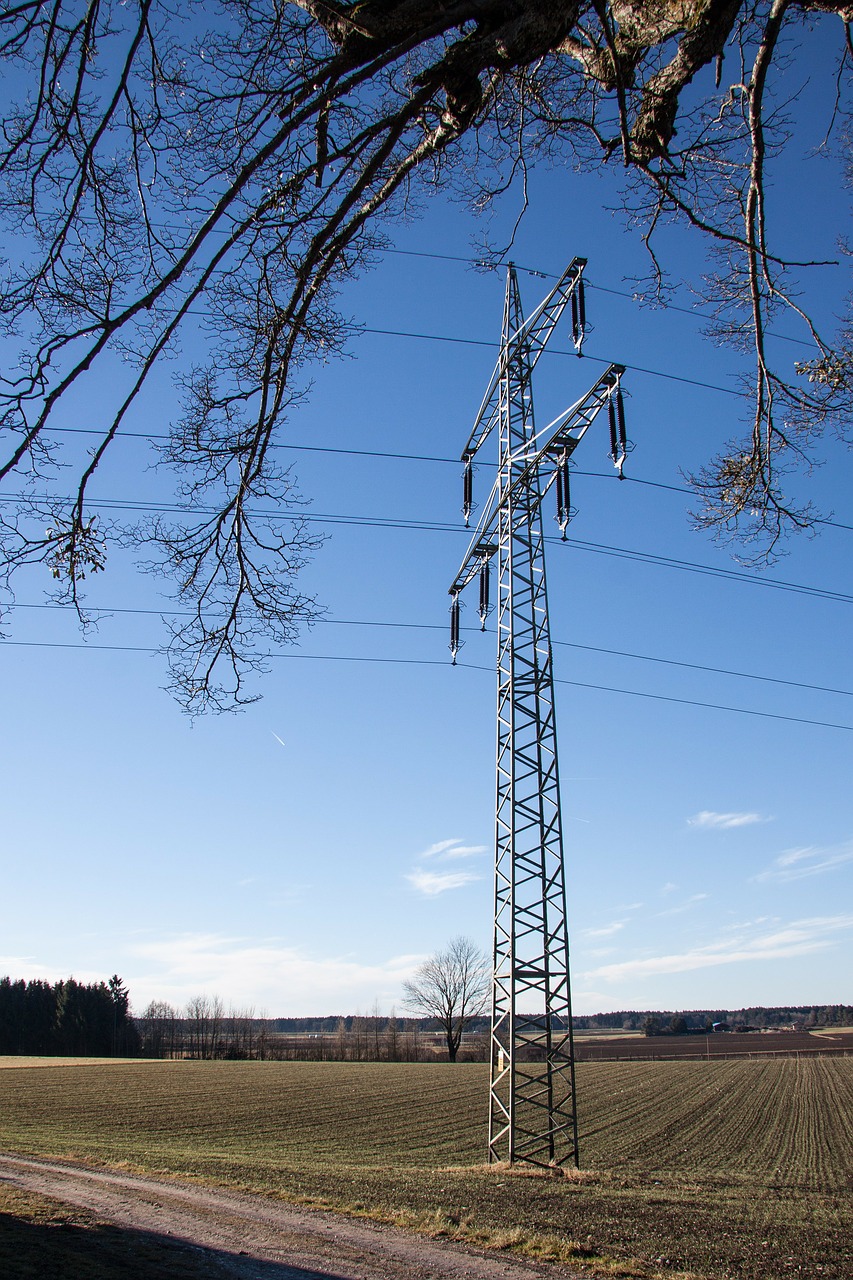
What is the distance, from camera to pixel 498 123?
512 centimetres

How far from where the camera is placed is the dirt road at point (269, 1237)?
820 cm

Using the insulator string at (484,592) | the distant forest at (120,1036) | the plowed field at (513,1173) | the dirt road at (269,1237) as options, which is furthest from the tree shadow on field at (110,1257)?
the distant forest at (120,1036)

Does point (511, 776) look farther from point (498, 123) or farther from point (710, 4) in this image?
point (710, 4)

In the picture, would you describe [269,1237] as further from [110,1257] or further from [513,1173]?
[513,1173]

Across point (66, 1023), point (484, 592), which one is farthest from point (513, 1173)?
point (66, 1023)

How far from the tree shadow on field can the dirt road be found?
4 cm

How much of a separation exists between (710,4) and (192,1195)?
1473 centimetres

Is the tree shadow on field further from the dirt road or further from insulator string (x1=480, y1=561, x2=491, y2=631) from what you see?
insulator string (x1=480, y1=561, x2=491, y2=631)

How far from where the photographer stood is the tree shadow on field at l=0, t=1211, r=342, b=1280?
727 centimetres

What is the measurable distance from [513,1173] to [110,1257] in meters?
7.27

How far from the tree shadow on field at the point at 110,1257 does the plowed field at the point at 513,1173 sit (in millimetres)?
2773

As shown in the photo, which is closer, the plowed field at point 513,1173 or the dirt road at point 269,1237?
the dirt road at point 269,1237

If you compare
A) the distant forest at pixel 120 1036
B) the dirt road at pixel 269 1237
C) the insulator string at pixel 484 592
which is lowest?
the distant forest at pixel 120 1036

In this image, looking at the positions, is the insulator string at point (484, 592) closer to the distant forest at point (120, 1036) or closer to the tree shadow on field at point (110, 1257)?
the tree shadow on field at point (110, 1257)
